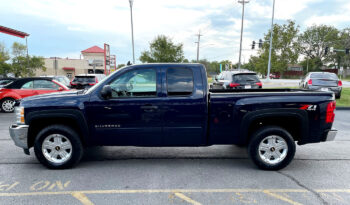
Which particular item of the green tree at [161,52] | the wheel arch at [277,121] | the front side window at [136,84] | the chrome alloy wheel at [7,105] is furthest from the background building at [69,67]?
the wheel arch at [277,121]

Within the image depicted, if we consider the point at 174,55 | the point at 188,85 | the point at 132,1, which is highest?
the point at 132,1

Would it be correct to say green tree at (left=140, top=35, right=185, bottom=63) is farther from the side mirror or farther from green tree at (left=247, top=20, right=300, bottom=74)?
the side mirror

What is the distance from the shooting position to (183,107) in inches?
161

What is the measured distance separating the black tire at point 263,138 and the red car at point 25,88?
27.4 ft

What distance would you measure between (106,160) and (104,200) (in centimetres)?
160

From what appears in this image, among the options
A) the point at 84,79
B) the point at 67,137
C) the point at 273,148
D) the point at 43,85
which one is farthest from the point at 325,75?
the point at 43,85

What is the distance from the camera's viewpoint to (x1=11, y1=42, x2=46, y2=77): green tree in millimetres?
54572

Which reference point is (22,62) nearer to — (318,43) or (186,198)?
(186,198)

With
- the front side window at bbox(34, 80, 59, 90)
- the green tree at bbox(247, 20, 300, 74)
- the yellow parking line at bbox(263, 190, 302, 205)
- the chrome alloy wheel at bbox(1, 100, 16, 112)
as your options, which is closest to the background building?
the green tree at bbox(247, 20, 300, 74)

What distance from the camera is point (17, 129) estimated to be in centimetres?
408

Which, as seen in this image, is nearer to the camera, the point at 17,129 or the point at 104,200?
the point at 104,200

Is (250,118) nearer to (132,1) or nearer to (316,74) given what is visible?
(316,74)

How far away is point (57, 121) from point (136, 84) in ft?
5.16

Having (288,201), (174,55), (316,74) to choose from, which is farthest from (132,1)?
(288,201)
